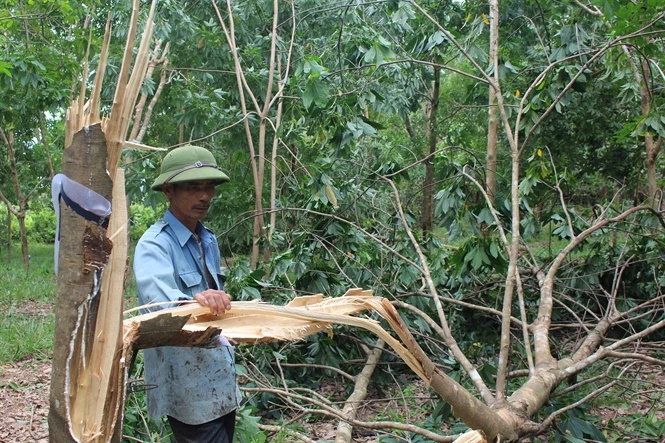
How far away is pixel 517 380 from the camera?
4262 mm

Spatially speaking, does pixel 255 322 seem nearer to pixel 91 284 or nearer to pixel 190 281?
pixel 190 281

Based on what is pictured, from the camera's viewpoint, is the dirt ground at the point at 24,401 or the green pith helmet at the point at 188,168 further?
the dirt ground at the point at 24,401

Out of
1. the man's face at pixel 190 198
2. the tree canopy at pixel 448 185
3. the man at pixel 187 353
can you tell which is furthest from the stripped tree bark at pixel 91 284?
the man's face at pixel 190 198

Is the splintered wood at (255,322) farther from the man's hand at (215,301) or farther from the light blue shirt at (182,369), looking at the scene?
the light blue shirt at (182,369)

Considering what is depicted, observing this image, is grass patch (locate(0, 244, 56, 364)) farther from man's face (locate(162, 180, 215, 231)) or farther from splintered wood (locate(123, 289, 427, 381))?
splintered wood (locate(123, 289, 427, 381))

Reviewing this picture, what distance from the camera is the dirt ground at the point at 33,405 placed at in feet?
12.4

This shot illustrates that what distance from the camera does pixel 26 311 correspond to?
24.4ft

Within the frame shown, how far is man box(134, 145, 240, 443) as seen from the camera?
2.25 m

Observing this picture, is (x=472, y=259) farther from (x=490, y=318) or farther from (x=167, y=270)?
(x=167, y=270)

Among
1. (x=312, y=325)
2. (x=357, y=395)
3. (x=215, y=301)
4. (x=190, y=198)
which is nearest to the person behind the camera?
(x=215, y=301)

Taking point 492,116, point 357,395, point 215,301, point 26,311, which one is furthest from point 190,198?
point 26,311

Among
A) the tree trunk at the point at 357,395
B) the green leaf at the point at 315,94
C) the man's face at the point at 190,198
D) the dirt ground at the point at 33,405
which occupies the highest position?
the green leaf at the point at 315,94

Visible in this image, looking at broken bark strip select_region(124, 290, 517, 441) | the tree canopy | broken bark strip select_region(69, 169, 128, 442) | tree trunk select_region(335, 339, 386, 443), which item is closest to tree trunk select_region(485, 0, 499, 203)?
the tree canopy

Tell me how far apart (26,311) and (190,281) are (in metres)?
6.06
